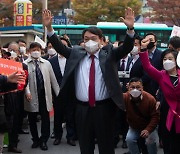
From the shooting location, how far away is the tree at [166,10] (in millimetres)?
36844

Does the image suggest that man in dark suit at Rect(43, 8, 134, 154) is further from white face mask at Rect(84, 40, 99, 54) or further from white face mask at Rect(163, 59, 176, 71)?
white face mask at Rect(163, 59, 176, 71)

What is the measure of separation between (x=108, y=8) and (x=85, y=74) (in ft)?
109

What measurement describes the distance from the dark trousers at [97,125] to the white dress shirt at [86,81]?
98 millimetres

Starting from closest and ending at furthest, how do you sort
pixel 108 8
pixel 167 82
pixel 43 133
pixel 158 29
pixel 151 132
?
pixel 167 82 < pixel 151 132 < pixel 43 133 < pixel 158 29 < pixel 108 8

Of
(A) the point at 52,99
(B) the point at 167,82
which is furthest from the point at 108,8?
(B) the point at 167,82

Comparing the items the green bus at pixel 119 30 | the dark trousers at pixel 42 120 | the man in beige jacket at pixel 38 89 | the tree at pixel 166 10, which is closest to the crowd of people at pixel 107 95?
the man in beige jacket at pixel 38 89

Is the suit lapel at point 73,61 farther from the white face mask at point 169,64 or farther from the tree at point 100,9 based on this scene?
the tree at point 100,9

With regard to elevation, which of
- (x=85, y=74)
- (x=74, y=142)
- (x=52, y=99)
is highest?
(x=85, y=74)

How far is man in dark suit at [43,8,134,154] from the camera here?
4863 millimetres

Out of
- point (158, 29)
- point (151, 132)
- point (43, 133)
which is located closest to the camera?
point (151, 132)

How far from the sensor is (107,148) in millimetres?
5016

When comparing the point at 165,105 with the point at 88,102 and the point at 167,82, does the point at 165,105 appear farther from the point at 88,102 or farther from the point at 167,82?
the point at 88,102

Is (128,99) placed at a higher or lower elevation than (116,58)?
lower

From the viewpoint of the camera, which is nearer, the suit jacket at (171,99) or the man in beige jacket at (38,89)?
the suit jacket at (171,99)
